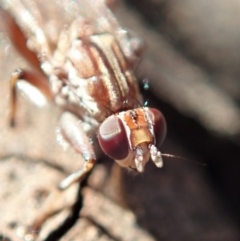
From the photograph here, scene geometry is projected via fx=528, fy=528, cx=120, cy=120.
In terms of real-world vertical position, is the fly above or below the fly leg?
above

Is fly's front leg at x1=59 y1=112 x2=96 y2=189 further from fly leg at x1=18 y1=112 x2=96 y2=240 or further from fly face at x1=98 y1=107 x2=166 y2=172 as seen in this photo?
fly face at x1=98 y1=107 x2=166 y2=172

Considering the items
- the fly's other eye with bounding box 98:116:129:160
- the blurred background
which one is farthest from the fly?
the blurred background

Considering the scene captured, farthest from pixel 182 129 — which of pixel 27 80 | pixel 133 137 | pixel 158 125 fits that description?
pixel 27 80

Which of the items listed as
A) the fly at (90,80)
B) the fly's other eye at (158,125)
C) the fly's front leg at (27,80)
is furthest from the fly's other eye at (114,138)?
the fly's front leg at (27,80)

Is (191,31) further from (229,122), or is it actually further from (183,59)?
(229,122)

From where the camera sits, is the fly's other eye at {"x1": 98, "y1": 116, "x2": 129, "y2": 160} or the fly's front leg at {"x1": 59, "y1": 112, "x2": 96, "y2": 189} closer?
the fly's other eye at {"x1": 98, "y1": 116, "x2": 129, "y2": 160}

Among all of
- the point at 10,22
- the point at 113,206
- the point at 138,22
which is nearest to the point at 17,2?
Result: the point at 10,22

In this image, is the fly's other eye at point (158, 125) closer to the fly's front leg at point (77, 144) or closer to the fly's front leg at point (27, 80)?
the fly's front leg at point (77, 144)
